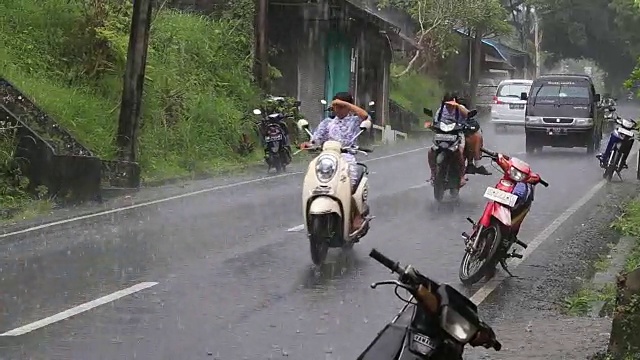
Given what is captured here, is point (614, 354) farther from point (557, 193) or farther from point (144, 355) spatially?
point (557, 193)

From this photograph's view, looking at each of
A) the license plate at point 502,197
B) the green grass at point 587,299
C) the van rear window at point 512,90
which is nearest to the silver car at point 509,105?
the van rear window at point 512,90

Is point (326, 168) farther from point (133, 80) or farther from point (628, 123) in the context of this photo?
point (628, 123)

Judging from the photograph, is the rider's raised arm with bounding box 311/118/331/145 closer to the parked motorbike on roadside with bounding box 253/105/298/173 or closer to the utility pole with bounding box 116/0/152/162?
the utility pole with bounding box 116/0/152/162

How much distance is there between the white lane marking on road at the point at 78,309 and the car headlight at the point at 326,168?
186 centimetres

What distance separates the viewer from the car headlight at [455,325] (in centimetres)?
341

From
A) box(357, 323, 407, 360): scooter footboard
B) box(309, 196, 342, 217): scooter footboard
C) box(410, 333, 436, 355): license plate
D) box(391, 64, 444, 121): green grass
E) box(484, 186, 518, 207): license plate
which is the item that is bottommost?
box(391, 64, 444, 121): green grass

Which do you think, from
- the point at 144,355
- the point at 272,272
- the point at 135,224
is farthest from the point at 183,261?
the point at 144,355

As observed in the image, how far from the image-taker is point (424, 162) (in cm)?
2247

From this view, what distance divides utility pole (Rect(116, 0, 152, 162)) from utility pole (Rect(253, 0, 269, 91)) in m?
7.67

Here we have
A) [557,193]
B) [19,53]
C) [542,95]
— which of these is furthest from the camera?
[542,95]

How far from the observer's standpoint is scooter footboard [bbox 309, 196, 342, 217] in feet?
30.0

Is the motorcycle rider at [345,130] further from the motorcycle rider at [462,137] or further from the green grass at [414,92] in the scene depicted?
the green grass at [414,92]

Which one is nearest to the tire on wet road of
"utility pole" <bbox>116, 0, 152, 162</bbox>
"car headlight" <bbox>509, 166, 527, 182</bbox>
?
"car headlight" <bbox>509, 166, 527, 182</bbox>

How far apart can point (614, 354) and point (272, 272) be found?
163 inches
